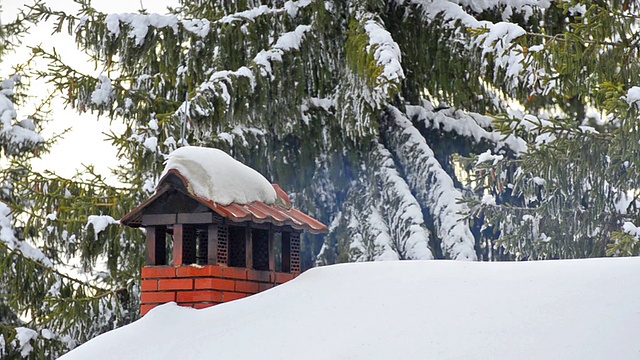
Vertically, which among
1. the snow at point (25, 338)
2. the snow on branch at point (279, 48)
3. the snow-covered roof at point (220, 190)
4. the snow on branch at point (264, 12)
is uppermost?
the snow on branch at point (264, 12)

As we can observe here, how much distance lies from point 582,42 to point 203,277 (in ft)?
14.7

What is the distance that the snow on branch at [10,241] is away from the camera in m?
12.2

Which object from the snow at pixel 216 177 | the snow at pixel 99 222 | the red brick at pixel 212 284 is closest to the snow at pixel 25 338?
the snow at pixel 99 222

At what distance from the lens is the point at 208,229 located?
5.39 meters

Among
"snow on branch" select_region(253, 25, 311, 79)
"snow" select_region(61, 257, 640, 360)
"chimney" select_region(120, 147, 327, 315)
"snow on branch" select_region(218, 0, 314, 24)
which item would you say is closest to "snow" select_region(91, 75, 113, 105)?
"snow on branch" select_region(218, 0, 314, 24)

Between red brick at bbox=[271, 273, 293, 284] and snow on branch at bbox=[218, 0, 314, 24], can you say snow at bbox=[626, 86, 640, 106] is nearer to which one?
red brick at bbox=[271, 273, 293, 284]

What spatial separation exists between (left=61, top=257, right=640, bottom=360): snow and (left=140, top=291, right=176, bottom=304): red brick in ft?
0.66

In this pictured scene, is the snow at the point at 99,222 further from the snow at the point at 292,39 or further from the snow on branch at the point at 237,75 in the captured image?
the snow at the point at 292,39

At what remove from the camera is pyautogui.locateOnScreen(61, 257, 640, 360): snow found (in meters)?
3.74

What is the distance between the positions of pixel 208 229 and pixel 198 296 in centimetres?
46

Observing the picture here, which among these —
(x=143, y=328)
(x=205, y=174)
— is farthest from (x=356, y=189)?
(x=143, y=328)

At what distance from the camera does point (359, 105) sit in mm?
9820

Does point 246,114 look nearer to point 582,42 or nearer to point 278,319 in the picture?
point 582,42

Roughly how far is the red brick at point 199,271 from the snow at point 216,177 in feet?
1.39
